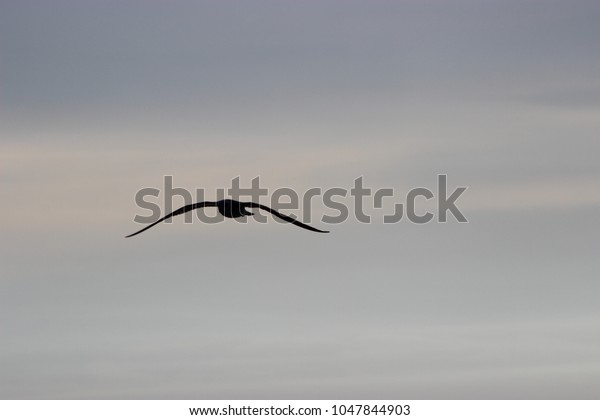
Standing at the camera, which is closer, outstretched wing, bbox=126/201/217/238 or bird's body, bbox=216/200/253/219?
bird's body, bbox=216/200/253/219

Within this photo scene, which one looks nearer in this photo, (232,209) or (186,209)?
(232,209)

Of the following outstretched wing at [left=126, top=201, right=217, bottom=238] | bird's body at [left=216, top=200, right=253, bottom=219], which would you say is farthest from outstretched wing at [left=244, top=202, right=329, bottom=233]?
outstretched wing at [left=126, top=201, right=217, bottom=238]

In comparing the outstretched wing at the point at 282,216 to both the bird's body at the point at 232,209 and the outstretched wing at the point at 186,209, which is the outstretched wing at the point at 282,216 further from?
the outstretched wing at the point at 186,209

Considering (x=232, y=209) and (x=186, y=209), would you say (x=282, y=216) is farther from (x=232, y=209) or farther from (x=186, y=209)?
(x=186, y=209)

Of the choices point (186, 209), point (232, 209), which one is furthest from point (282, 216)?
point (186, 209)

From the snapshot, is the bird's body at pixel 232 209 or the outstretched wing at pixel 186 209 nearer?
the bird's body at pixel 232 209

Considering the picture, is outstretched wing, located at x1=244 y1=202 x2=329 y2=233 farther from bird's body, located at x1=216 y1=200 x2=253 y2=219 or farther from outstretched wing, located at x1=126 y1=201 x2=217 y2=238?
outstretched wing, located at x1=126 y1=201 x2=217 y2=238

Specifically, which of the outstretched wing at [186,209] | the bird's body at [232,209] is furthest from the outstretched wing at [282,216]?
the outstretched wing at [186,209]

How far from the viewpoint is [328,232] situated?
31219mm
